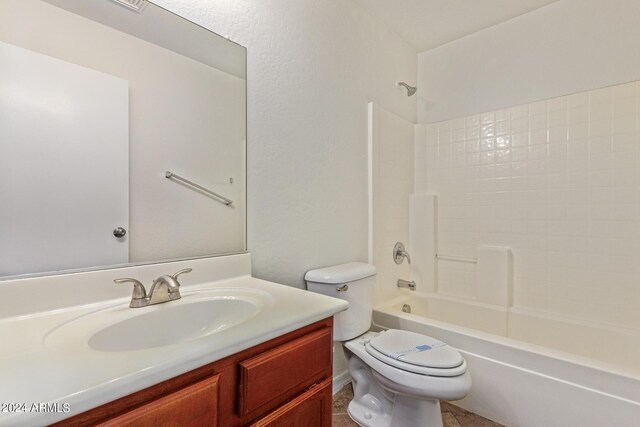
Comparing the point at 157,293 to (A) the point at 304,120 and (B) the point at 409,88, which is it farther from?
(B) the point at 409,88

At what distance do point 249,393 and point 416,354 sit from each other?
0.90 metres

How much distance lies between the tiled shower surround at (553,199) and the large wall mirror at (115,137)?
5.82 ft

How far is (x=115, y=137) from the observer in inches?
38.8

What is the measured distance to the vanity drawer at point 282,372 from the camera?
0.69 meters

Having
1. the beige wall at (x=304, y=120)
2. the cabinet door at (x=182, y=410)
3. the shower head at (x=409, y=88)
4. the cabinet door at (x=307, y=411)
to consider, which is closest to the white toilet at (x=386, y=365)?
the beige wall at (x=304, y=120)

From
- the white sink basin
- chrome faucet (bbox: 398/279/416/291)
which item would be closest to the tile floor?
chrome faucet (bbox: 398/279/416/291)

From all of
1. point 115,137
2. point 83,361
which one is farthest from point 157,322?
point 115,137

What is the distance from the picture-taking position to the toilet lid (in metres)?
1.27

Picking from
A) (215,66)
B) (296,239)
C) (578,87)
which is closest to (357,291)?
(296,239)

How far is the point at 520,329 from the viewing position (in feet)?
6.54

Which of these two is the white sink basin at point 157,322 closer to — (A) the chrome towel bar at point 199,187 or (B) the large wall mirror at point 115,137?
(B) the large wall mirror at point 115,137

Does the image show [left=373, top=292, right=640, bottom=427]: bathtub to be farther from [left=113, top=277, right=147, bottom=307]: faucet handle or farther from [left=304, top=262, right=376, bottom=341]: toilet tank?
[left=113, top=277, right=147, bottom=307]: faucet handle

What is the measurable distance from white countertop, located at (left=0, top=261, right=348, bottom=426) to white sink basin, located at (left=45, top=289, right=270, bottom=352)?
28 millimetres

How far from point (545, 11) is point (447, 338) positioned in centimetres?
219
